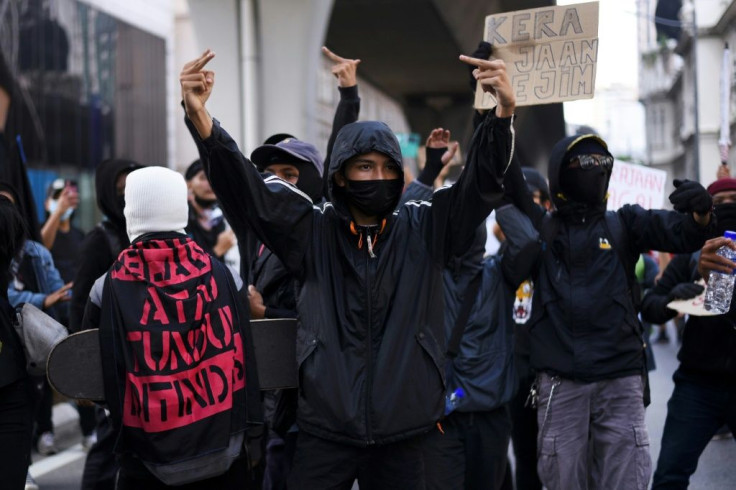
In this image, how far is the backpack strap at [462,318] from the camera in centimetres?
492

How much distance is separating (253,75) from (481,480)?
35.1 feet

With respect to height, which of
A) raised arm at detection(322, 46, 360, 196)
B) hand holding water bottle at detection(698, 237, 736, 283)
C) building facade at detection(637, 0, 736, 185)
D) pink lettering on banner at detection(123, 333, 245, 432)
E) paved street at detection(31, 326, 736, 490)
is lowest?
paved street at detection(31, 326, 736, 490)

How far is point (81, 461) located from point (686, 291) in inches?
198

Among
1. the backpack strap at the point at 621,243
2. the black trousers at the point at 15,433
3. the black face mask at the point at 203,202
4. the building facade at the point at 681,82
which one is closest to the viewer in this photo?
the black trousers at the point at 15,433

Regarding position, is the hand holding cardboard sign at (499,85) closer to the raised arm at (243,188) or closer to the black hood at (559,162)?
the raised arm at (243,188)

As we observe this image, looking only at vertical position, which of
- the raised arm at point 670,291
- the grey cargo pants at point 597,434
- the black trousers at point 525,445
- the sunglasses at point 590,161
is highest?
the sunglasses at point 590,161

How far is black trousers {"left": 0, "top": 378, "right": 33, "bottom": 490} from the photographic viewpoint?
402 centimetres

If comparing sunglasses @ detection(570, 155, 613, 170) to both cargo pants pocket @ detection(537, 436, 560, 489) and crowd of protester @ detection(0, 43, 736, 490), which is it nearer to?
crowd of protester @ detection(0, 43, 736, 490)

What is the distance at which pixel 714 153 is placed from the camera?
170 ft

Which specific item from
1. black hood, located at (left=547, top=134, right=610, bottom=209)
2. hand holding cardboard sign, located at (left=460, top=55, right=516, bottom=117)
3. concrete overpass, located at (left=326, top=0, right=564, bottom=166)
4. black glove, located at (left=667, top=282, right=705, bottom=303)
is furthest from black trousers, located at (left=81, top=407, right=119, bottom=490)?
concrete overpass, located at (left=326, top=0, right=564, bottom=166)

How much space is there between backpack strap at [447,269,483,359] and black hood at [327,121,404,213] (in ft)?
4.84

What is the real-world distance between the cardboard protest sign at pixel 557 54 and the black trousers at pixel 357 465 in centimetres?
159

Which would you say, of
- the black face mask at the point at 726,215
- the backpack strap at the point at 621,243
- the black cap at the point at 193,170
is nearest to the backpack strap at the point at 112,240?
the black cap at the point at 193,170

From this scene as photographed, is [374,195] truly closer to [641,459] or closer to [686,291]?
[641,459]
